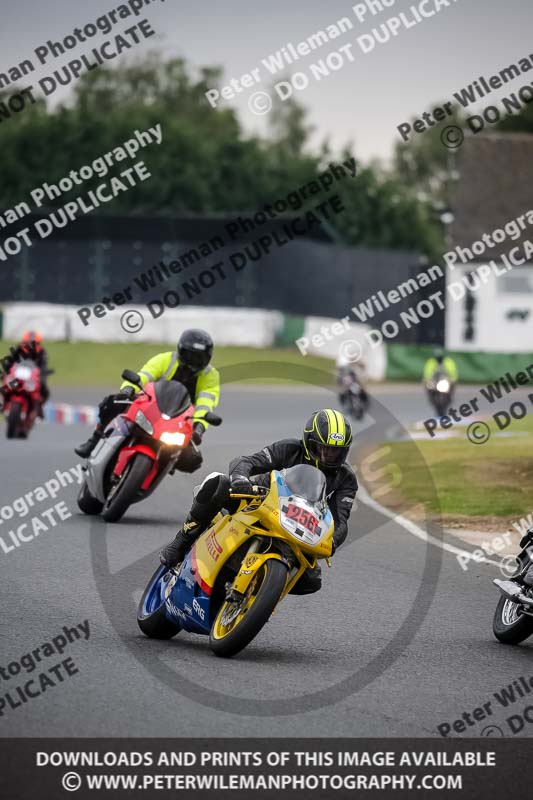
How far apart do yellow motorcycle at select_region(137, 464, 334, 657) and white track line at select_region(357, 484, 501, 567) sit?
173 inches

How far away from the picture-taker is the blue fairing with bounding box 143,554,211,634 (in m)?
7.85

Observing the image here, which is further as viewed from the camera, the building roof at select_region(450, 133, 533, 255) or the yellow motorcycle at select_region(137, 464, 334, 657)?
the building roof at select_region(450, 133, 533, 255)

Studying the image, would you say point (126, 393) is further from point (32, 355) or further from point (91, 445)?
point (32, 355)

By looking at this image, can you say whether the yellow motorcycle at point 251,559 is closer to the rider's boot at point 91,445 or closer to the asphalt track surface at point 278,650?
the asphalt track surface at point 278,650

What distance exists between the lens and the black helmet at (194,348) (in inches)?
514

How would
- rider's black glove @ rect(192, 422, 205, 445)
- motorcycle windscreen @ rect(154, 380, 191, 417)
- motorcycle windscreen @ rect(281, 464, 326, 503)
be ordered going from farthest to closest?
rider's black glove @ rect(192, 422, 205, 445), motorcycle windscreen @ rect(154, 380, 191, 417), motorcycle windscreen @ rect(281, 464, 326, 503)

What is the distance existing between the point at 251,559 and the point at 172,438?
212 inches

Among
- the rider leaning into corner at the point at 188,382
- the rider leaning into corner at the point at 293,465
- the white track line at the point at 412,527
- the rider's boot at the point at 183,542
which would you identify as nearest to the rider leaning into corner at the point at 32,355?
the white track line at the point at 412,527

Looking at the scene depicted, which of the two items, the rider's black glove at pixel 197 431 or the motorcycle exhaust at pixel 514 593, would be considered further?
the rider's black glove at pixel 197 431

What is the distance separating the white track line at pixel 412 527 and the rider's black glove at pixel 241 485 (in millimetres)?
4503

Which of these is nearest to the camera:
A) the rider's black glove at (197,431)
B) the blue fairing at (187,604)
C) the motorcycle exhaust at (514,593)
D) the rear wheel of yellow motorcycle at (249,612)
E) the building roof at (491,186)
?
the rear wheel of yellow motorcycle at (249,612)

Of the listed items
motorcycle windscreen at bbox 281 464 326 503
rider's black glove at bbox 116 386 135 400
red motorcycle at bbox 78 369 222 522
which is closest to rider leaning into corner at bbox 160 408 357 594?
motorcycle windscreen at bbox 281 464 326 503

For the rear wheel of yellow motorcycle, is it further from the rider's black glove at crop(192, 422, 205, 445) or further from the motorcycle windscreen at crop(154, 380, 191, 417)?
the rider's black glove at crop(192, 422, 205, 445)

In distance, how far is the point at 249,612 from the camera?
24.5 ft
